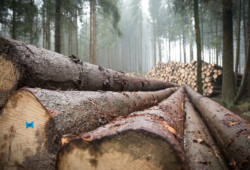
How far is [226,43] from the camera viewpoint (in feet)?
16.7

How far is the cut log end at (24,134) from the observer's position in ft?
3.01

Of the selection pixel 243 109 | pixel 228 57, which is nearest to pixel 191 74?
pixel 228 57

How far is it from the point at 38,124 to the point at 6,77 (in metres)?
0.64

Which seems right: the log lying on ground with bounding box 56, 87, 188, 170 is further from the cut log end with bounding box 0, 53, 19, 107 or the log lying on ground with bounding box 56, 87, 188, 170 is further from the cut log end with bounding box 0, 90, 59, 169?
the cut log end with bounding box 0, 53, 19, 107

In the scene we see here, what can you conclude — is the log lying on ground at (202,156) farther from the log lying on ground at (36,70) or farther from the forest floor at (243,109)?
the forest floor at (243,109)

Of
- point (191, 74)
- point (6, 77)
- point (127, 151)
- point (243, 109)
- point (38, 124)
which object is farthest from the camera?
point (191, 74)

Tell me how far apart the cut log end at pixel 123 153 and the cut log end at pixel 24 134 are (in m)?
0.28

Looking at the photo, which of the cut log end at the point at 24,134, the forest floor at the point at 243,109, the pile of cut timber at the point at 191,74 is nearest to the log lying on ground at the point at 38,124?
the cut log end at the point at 24,134

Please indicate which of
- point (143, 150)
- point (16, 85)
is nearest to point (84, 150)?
point (143, 150)

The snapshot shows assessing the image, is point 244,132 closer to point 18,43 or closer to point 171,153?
point 171,153

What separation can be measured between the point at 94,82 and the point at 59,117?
1008 mm

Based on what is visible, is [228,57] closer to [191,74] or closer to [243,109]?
[243,109]

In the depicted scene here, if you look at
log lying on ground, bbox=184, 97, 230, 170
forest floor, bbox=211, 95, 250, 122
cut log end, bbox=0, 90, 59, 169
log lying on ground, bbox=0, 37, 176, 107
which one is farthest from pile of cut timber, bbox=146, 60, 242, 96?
cut log end, bbox=0, 90, 59, 169

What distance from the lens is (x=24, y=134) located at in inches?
38.5
